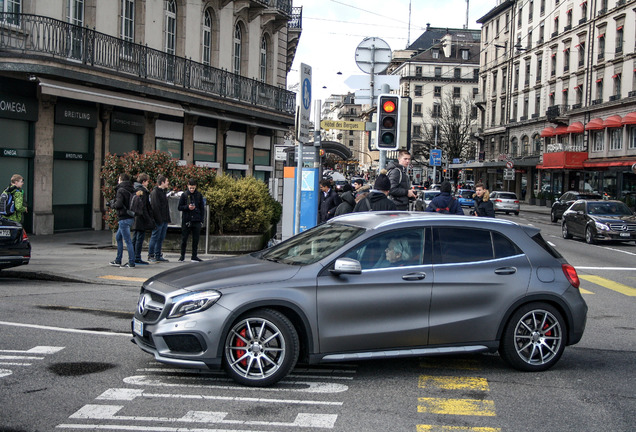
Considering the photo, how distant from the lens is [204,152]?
28266 millimetres

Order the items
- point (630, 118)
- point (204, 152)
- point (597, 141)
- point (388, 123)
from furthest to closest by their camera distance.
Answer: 1. point (597, 141)
2. point (630, 118)
3. point (204, 152)
4. point (388, 123)

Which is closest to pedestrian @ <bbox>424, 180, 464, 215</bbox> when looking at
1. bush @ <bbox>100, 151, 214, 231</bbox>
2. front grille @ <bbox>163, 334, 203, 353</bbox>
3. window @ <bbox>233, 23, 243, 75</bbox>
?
front grille @ <bbox>163, 334, 203, 353</bbox>

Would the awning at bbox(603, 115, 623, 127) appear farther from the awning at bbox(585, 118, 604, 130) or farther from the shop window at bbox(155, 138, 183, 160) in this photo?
the shop window at bbox(155, 138, 183, 160)

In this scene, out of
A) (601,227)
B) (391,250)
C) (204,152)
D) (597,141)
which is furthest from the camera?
(597,141)

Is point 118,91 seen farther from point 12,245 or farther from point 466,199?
point 466,199

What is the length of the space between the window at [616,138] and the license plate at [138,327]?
158 ft

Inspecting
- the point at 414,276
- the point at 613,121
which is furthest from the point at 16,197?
the point at 613,121

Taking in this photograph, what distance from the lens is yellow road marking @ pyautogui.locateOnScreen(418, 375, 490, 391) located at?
6.19m

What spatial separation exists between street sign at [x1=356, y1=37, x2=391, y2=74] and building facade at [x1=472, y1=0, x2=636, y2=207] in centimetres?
3518

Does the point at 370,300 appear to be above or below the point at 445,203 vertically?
below

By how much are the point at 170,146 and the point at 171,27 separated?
14.2 feet

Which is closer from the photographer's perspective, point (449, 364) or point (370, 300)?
point (370, 300)

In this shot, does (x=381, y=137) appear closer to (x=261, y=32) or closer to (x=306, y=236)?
(x=306, y=236)

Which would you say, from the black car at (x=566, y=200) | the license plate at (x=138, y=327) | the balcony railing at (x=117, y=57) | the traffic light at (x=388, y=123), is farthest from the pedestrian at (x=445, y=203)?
the black car at (x=566, y=200)
